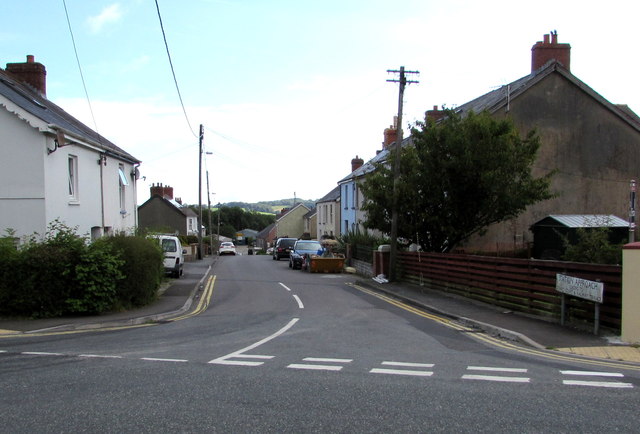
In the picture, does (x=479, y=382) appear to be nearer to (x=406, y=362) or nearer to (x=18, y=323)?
(x=406, y=362)

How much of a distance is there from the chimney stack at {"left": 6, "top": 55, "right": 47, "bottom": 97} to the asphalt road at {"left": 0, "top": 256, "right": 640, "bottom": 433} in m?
17.4

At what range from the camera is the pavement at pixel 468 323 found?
30.5 ft

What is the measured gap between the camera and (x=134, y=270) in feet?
47.7

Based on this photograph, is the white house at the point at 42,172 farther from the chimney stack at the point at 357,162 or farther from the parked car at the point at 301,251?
the chimney stack at the point at 357,162

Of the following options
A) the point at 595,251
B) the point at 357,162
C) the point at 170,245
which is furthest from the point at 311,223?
the point at 595,251

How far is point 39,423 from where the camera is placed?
4969mm

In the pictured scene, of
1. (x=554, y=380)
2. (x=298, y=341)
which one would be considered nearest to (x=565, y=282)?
(x=554, y=380)

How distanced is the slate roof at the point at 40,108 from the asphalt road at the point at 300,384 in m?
8.52

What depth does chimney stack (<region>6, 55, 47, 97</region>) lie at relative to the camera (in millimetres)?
23859

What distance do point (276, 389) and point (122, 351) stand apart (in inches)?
149

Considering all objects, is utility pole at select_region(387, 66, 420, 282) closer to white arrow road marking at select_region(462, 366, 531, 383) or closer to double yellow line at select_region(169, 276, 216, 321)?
double yellow line at select_region(169, 276, 216, 321)

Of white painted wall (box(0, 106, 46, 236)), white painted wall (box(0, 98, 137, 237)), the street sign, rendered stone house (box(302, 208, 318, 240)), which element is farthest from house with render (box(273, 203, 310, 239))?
the street sign

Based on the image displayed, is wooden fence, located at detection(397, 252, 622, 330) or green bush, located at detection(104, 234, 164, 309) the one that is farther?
green bush, located at detection(104, 234, 164, 309)

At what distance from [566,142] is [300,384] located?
24.5 metres
